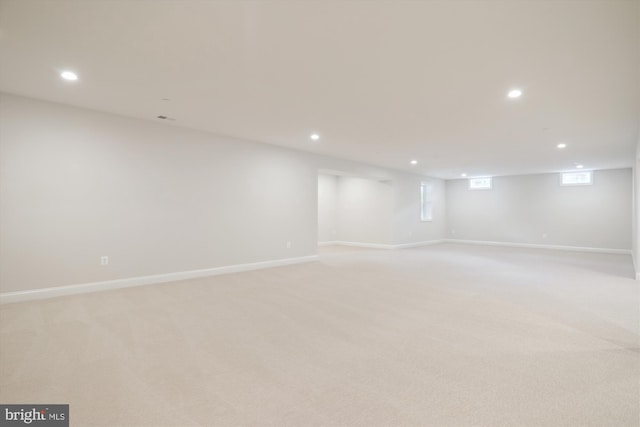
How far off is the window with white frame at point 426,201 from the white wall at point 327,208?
3.33 m

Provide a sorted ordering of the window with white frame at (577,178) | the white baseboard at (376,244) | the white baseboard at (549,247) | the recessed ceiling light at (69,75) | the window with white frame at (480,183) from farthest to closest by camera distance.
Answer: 1. the window with white frame at (480,183)
2. the white baseboard at (376,244)
3. the window with white frame at (577,178)
4. the white baseboard at (549,247)
5. the recessed ceiling light at (69,75)

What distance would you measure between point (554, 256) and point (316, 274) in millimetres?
6991

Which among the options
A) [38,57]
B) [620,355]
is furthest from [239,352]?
[38,57]

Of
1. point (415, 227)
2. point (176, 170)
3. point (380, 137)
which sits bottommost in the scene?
point (415, 227)

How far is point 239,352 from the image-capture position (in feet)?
8.23

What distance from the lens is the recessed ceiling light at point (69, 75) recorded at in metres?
3.19

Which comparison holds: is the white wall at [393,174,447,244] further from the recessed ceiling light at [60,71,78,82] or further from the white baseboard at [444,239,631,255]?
the recessed ceiling light at [60,71,78,82]

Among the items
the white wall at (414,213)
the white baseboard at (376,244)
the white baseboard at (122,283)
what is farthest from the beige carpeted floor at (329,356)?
the white wall at (414,213)

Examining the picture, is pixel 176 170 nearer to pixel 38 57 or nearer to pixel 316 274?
pixel 38 57

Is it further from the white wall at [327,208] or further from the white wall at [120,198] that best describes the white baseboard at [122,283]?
the white wall at [327,208]

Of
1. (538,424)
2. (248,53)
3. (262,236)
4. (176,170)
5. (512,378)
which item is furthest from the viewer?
(262,236)

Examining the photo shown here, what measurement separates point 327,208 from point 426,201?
3956 mm

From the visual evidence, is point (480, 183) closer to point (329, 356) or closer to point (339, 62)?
point (339, 62)

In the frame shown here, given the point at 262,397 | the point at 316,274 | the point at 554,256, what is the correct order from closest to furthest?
the point at 262,397
the point at 316,274
the point at 554,256
